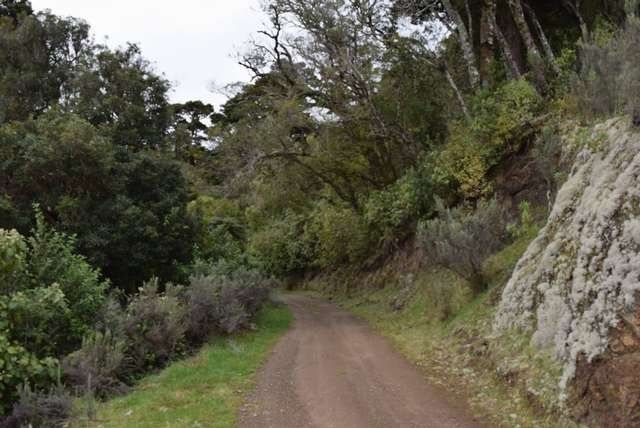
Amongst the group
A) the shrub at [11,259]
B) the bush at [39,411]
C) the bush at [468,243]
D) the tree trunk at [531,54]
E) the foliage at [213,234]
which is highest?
the tree trunk at [531,54]

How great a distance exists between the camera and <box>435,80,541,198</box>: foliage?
14.5 meters

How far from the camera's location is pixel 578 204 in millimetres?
8398

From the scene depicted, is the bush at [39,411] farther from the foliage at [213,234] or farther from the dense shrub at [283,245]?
the dense shrub at [283,245]

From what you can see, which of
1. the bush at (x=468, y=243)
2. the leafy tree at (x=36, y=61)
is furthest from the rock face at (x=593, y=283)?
the leafy tree at (x=36, y=61)

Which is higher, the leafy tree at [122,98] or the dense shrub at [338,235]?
the leafy tree at [122,98]

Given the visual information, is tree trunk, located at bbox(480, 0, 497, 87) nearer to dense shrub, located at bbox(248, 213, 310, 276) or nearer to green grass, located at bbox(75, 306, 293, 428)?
green grass, located at bbox(75, 306, 293, 428)

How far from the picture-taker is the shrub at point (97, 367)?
9078 mm

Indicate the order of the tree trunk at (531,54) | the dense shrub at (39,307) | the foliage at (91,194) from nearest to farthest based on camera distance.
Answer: the dense shrub at (39,307), the tree trunk at (531,54), the foliage at (91,194)

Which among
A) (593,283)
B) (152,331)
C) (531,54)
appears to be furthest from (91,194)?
(593,283)

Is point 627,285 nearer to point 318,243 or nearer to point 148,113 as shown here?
point 148,113

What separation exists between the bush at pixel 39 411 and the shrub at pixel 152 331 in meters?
2.88

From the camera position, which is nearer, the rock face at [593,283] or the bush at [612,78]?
the rock face at [593,283]

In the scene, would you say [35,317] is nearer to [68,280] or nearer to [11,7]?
[68,280]

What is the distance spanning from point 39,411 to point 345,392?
14.9ft
